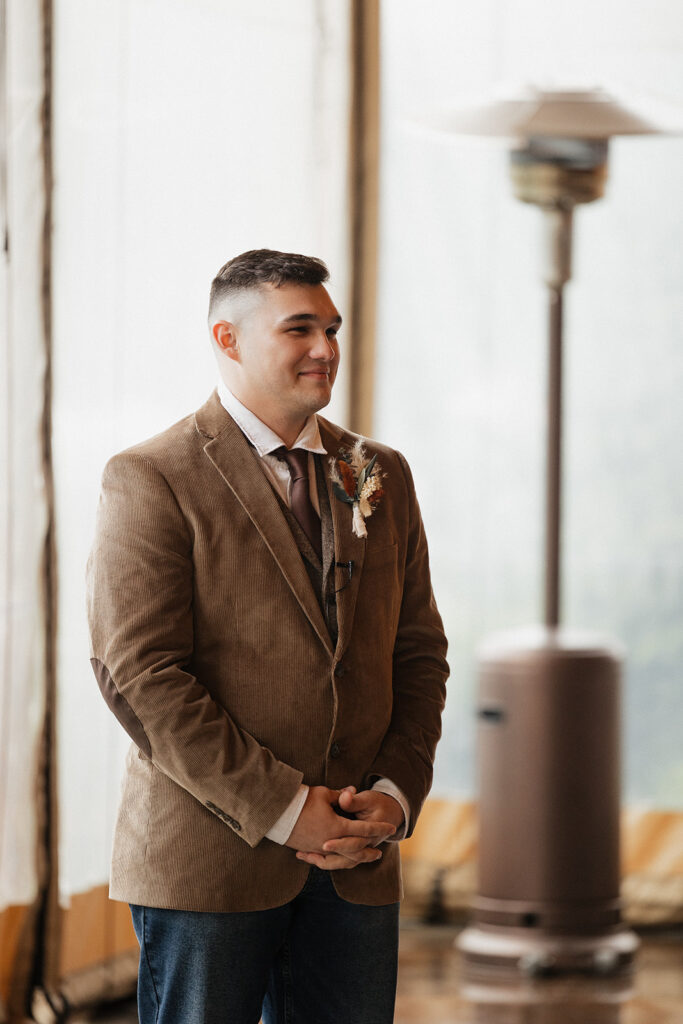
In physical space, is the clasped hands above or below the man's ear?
below

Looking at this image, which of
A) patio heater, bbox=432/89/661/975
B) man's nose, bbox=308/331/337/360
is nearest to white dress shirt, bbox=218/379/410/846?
man's nose, bbox=308/331/337/360

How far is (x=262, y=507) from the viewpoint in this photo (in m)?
1.63

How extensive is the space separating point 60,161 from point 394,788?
179 centimetres

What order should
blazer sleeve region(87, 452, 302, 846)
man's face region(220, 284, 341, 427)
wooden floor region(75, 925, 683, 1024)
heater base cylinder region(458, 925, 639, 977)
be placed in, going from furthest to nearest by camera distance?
heater base cylinder region(458, 925, 639, 977)
wooden floor region(75, 925, 683, 1024)
man's face region(220, 284, 341, 427)
blazer sleeve region(87, 452, 302, 846)

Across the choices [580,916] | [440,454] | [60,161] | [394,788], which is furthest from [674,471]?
[394,788]

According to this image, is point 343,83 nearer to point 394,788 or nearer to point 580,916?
point 580,916

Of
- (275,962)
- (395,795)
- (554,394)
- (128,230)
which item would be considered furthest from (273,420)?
(554,394)

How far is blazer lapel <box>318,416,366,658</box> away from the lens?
1645 mm

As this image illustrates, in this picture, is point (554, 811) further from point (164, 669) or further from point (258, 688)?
point (164, 669)

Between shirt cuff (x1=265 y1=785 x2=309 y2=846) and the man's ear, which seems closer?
shirt cuff (x1=265 y1=785 x2=309 y2=846)

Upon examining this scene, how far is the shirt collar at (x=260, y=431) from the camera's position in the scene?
169cm

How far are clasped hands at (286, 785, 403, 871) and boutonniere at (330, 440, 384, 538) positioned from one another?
323mm

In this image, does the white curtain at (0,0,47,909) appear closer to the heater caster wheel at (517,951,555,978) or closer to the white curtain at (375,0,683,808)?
the heater caster wheel at (517,951,555,978)

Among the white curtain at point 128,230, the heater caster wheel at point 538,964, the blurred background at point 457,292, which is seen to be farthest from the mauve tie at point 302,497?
the heater caster wheel at point 538,964
